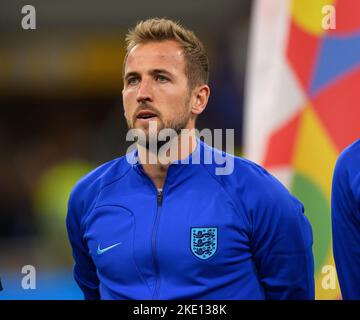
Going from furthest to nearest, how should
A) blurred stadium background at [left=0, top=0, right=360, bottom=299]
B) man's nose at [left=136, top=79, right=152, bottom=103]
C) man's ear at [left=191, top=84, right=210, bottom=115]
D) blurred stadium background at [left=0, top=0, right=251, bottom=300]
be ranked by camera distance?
blurred stadium background at [left=0, top=0, right=251, bottom=300] → blurred stadium background at [left=0, top=0, right=360, bottom=299] → man's ear at [left=191, top=84, right=210, bottom=115] → man's nose at [left=136, top=79, right=152, bottom=103]

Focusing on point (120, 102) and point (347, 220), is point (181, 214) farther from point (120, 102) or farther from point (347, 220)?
point (120, 102)

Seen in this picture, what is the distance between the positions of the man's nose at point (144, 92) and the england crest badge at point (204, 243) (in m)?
0.46

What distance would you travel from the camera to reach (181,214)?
2.34m

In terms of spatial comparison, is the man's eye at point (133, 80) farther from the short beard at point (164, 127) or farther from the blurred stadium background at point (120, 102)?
the blurred stadium background at point (120, 102)

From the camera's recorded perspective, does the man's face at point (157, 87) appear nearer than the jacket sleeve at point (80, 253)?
Yes

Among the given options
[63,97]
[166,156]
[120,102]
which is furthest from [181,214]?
[63,97]

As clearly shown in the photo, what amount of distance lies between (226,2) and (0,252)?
3.33m

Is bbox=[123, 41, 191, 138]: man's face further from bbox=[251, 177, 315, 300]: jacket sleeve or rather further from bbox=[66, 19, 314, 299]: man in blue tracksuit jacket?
bbox=[251, 177, 315, 300]: jacket sleeve

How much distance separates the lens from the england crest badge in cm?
227

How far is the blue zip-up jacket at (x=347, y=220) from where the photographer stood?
225cm

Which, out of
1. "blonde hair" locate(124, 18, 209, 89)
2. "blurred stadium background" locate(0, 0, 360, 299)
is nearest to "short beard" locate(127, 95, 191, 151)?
"blonde hair" locate(124, 18, 209, 89)

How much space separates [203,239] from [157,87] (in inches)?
20.0

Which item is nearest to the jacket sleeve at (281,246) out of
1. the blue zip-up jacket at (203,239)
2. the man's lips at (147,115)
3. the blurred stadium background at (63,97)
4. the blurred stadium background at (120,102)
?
the blue zip-up jacket at (203,239)

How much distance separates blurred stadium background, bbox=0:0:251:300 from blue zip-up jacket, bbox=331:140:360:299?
3885mm
